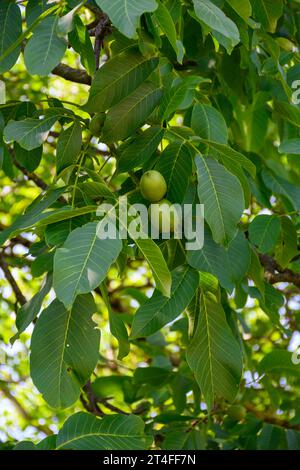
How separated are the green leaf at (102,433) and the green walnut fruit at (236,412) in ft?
4.17

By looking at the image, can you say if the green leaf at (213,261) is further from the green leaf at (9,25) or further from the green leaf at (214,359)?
the green leaf at (9,25)

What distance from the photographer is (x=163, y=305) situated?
1.46 metres

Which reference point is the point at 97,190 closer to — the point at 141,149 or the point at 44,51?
the point at 141,149

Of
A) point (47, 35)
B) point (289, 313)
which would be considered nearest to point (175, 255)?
point (47, 35)

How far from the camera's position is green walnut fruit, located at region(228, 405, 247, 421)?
8.63 feet

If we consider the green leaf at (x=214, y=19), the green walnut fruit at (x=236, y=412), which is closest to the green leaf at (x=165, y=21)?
the green leaf at (x=214, y=19)

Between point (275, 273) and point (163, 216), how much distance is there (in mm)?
1109

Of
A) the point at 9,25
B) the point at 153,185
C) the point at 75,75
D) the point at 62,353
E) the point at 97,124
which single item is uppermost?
the point at 9,25

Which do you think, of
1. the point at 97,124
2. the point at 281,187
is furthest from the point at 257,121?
the point at 97,124

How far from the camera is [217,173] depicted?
4.58ft

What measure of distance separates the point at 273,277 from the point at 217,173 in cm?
112

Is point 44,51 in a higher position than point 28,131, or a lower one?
higher

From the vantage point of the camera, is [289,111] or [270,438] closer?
[289,111]

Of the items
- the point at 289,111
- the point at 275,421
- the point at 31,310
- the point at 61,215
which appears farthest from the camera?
the point at 275,421
